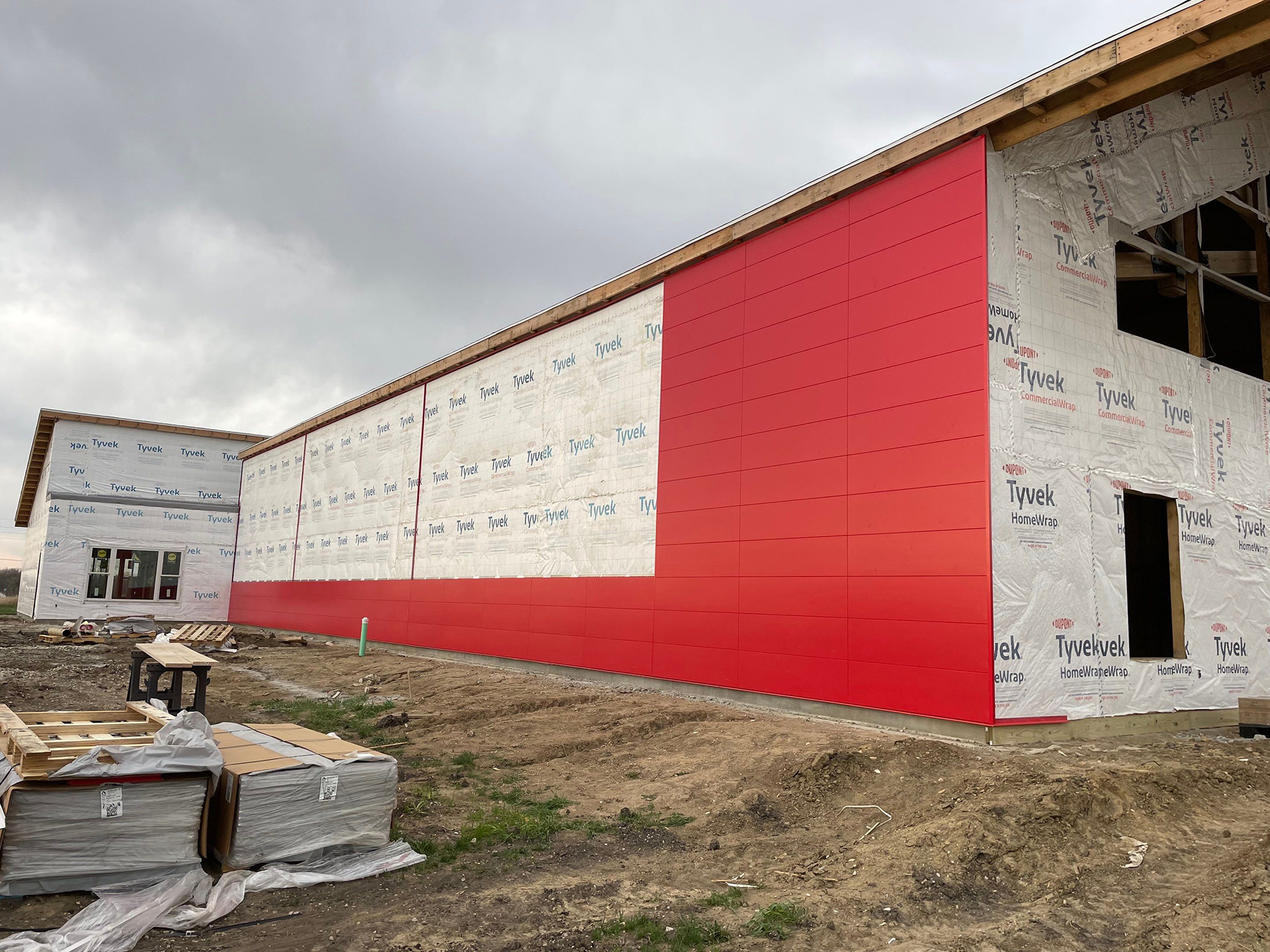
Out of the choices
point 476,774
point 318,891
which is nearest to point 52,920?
point 318,891

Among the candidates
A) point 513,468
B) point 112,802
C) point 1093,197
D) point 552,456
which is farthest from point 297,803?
point 513,468

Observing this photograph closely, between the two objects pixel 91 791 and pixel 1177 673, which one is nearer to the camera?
pixel 91 791

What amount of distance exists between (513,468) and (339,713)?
6.45 metres

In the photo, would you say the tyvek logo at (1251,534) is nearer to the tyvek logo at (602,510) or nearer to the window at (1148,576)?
the window at (1148,576)

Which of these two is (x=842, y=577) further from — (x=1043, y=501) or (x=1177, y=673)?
(x=1177, y=673)

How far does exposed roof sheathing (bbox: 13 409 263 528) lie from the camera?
26984 millimetres

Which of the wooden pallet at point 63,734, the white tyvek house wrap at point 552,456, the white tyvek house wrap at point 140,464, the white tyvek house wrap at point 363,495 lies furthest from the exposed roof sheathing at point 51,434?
the wooden pallet at point 63,734

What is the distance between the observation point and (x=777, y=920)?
4.30 m

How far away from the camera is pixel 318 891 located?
4449mm

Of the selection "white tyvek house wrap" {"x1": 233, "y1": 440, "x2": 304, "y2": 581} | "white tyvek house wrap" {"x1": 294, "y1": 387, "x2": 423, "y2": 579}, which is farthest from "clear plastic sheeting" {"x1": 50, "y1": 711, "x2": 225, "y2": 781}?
"white tyvek house wrap" {"x1": 233, "y1": 440, "x2": 304, "y2": 581}

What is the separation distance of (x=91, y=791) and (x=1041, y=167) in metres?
9.90

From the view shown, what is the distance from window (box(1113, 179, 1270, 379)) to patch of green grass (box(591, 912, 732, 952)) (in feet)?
31.2

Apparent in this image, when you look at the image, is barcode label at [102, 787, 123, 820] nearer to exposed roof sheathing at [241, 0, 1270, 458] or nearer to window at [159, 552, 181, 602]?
exposed roof sheathing at [241, 0, 1270, 458]

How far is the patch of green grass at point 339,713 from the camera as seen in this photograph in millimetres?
9086
